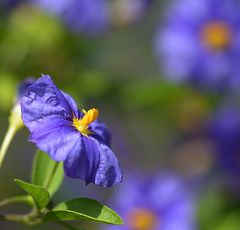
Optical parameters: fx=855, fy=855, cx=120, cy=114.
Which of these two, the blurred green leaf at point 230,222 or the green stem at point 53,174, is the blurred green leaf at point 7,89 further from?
the green stem at point 53,174

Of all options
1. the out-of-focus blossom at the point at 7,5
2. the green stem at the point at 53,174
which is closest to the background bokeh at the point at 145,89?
the out-of-focus blossom at the point at 7,5

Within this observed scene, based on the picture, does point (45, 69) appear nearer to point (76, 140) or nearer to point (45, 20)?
point (45, 20)

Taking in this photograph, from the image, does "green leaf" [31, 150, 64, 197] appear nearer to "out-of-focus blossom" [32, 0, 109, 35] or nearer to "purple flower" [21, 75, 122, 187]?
"purple flower" [21, 75, 122, 187]

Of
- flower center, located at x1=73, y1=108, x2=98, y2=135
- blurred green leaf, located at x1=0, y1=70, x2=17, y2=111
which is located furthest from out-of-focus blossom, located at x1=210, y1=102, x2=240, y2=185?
flower center, located at x1=73, y1=108, x2=98, y2=135

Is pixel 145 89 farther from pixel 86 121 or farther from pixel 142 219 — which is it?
pixel 86 121

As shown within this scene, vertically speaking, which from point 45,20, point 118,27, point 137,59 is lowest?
point 45,20

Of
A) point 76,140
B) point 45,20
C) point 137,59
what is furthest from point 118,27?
point 76,140
